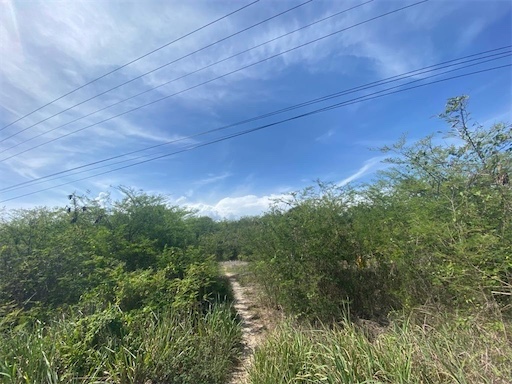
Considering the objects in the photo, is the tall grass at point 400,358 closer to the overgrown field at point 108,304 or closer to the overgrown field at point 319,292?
the overgrown field at point 319,292

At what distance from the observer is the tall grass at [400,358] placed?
193cm

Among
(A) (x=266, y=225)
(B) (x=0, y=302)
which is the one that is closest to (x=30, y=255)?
(B) (x=0, y=302)

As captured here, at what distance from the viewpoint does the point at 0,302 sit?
13.5 feet

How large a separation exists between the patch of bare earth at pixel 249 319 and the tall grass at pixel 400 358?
718 millimetres

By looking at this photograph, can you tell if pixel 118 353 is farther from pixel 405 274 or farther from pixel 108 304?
pixel 405 274

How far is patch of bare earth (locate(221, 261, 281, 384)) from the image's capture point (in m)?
3.62

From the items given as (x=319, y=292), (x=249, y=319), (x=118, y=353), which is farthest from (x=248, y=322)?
(x=118, y=353)

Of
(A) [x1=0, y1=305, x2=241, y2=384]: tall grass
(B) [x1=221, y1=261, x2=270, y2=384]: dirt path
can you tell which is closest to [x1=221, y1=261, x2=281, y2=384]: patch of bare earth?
(B) [x1=221, y1=261, x2=270, y2=384]: dirt path

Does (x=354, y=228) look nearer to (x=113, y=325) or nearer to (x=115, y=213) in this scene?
(x=113, y=325)

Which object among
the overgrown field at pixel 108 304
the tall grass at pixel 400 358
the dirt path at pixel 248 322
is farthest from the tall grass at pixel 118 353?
the tall grass at pixel 400 358

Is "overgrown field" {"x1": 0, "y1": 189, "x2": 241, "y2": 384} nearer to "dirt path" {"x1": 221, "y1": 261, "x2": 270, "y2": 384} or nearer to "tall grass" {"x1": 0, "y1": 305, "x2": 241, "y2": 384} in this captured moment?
"tall grass" {"x1": 0, "y1": 305, "x2": 241, "y2": 384}

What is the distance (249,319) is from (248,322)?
0.20m

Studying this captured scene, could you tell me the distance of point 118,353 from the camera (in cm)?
294

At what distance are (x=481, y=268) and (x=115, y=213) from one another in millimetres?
7802
